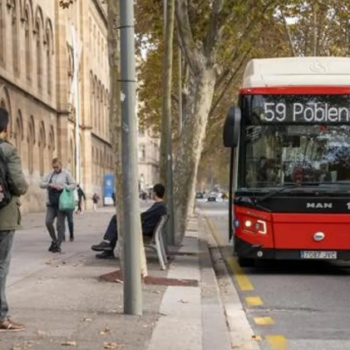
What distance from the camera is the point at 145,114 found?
4475cm

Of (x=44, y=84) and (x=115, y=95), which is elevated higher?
(x=44, y=84)

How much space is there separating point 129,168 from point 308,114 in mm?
5045

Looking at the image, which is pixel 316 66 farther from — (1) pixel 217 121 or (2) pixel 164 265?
(1) pixel 217 121

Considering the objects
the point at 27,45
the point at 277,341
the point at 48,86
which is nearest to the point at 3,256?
the point at 277,341

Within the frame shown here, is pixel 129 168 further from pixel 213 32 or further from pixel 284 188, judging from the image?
pixel 213 32

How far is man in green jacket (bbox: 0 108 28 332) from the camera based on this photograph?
6496mm

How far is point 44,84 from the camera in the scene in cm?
4581

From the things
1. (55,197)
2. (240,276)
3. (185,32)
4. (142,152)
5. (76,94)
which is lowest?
(240,276)

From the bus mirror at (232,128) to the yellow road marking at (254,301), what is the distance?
2.62m

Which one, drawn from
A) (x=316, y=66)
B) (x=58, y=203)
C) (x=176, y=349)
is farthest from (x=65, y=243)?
(x=176, y=349)

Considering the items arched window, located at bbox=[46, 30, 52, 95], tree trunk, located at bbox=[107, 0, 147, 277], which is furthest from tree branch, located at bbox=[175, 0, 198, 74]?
arched window, located at bbox=[46, 30, 52, 95]

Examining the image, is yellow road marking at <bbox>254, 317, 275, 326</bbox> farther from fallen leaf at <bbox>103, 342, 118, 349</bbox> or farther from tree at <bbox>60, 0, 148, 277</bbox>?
fallen leaf at <bbox>103, 342, 118, 349</bbox>

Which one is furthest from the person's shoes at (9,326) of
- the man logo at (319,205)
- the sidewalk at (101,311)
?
the man logo at (319,205)

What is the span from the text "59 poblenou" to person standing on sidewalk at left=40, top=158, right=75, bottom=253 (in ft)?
16.0
